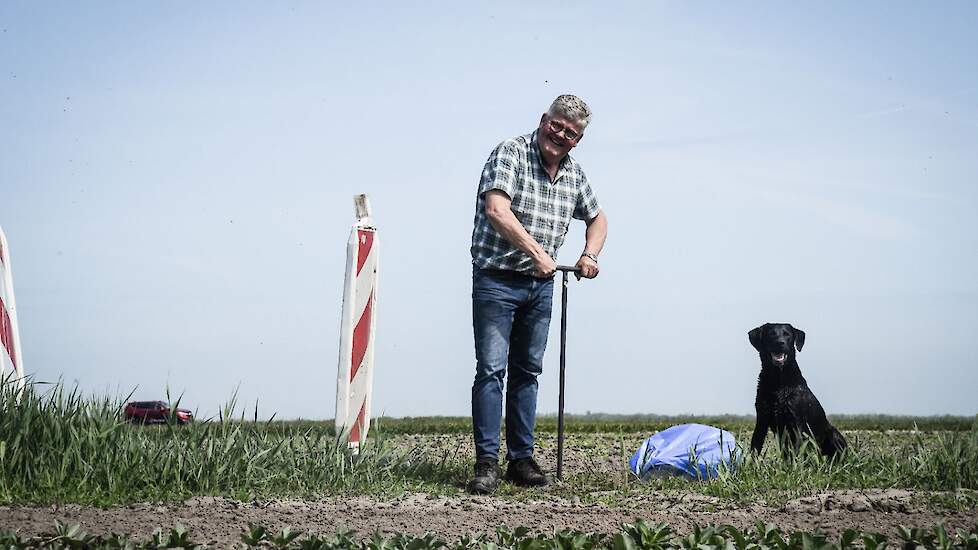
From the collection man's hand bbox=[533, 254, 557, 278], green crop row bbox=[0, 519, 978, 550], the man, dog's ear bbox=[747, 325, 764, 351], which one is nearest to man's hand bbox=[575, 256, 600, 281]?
the man

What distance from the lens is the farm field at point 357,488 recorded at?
5066mm

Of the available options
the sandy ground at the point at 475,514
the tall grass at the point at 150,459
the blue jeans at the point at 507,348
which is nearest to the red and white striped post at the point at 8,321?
the tall grass at the point at 150,459

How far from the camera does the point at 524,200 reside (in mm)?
6715

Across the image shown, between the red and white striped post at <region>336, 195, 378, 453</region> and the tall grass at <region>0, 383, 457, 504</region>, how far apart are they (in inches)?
7.1

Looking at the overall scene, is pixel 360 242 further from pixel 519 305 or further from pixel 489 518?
pixel 489 518

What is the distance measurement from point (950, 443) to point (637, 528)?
3.46 meters

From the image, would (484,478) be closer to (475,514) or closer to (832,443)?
(475,514)

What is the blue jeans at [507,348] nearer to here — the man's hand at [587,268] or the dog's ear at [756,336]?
the man's hand at [587,268]

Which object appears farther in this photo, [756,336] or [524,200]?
[756,336]

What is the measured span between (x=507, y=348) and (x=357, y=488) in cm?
130

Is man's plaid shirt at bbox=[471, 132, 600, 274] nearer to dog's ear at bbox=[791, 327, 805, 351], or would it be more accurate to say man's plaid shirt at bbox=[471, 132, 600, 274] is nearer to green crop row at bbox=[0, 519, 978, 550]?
dog's ear at bbox=[791, 327, 805, 351]

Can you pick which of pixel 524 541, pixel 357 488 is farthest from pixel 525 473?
pixel 524 541

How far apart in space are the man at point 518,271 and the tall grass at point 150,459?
74 cm

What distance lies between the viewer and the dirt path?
191 inches
